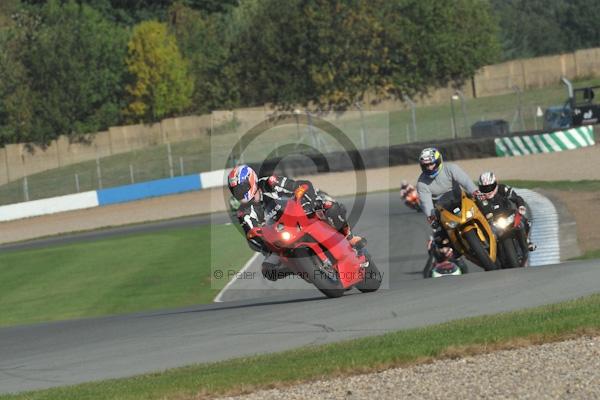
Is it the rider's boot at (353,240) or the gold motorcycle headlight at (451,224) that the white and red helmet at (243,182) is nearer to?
the rider's boot at (353,240)

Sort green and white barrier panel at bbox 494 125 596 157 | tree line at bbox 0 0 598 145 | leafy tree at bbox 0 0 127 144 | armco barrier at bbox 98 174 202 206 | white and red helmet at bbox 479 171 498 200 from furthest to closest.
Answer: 1. leafy tree at bbox 0 0 127 144
2. tree line at bbox 0 0 598 145
3. armco barrier at bbox 98 174 202 206
4. green and white barrier panel at bbox 494 125 596 157
5. white and red helmet at bbox 479 171 498 200

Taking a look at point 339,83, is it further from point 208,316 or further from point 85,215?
point 208,316

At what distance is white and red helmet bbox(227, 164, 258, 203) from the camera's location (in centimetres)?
1212

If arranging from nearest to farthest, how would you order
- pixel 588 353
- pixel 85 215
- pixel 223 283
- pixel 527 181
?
1. pixel 588 353
2. pixel 223 283
3. pixel 527 181
4. pixel 85 215

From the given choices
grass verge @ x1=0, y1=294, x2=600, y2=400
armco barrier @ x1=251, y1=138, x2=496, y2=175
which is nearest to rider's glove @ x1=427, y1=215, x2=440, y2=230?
grass verge @ x1=0, y1=294, x2=600, y2=400

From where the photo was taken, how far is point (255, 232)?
1222 centimetres

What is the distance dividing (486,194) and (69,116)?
175 feet

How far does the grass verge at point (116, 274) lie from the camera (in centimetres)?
1992

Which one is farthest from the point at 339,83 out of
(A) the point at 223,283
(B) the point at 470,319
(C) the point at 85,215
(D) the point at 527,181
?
(B) the point at 470,319

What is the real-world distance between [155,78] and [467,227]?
56.0 meters

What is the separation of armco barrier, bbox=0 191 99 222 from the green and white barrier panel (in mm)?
16166

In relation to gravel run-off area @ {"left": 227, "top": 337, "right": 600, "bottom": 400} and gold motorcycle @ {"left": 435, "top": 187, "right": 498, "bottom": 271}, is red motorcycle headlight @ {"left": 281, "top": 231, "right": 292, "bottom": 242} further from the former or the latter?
gravel run-off area @ {"left": 227, "top": 337, "right": 600, "bottom": 400}

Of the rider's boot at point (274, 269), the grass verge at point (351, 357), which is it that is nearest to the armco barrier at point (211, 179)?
the rider's boot at point (274, 269)

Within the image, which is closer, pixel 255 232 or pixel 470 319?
pixel 470 319
